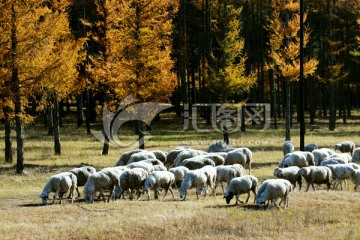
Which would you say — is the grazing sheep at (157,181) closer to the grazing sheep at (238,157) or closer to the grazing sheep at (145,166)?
the grazing sheep at (145,166)

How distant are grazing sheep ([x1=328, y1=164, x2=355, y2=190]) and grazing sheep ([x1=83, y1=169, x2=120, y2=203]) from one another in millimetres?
8228

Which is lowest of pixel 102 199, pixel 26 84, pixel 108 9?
pixel 102 199

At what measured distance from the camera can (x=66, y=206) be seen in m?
17.1

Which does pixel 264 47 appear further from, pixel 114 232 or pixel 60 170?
pixel 114 232

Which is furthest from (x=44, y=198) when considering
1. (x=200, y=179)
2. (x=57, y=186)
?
(x=200, y=179)

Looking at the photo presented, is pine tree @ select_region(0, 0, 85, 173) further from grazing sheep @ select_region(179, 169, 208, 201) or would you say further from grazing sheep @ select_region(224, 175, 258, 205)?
grazing sheep @ select_region(224, 175, 258, 205)

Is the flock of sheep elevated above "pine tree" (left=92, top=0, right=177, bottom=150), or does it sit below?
below

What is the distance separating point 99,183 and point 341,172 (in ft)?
29.7

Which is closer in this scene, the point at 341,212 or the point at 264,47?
the point at 341,212

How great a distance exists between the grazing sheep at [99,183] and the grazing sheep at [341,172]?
823 centimetres

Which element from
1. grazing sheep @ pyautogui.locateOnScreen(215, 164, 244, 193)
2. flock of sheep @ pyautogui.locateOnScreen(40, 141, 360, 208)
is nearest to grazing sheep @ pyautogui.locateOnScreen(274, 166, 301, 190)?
flock of sheep @ pyautogui.locateOnScreen(40, 141, 360, 208)

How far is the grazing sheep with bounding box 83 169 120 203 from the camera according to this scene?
18484mm

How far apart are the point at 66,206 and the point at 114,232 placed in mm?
4299

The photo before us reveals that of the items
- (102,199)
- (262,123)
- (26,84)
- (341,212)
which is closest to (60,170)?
(26,84)
